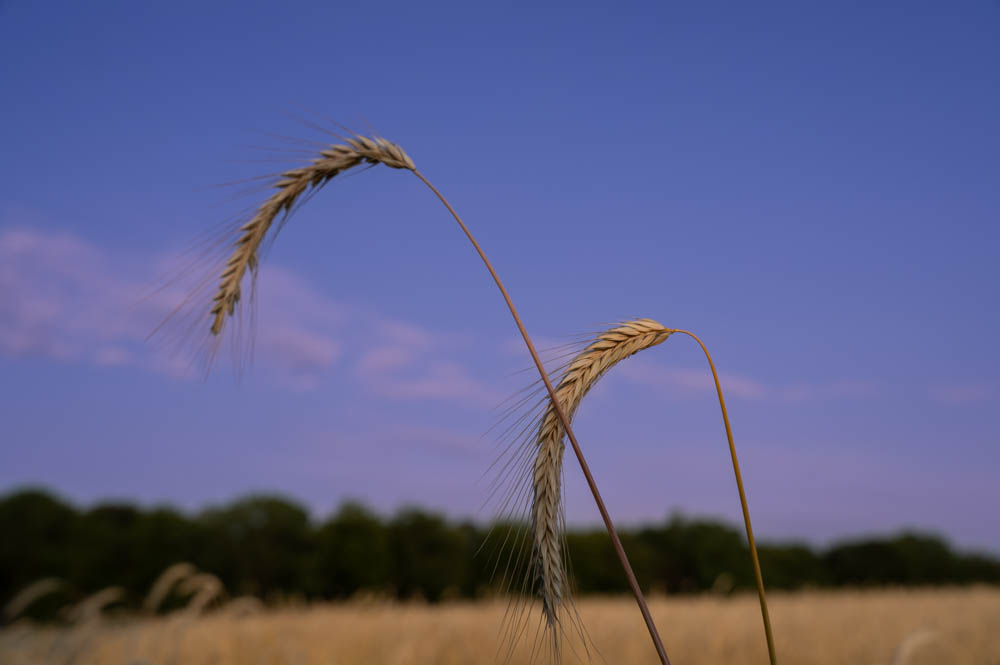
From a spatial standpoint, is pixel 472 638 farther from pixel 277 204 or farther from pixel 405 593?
pixel 405 593

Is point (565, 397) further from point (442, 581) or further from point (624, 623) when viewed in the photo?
point (442, 581)

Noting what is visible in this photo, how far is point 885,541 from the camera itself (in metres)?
23.4

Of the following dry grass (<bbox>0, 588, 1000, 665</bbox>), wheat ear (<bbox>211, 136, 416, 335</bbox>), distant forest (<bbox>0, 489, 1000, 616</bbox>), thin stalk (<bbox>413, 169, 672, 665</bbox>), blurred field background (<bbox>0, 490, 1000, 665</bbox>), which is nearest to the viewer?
thin stalk (<bbox>413, 169, 672, 665</bbox>)

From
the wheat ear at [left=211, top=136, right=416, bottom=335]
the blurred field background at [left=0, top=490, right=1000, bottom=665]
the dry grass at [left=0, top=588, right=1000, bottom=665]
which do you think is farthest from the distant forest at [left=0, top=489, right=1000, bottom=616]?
the wheat ear at [left=211, top=136, right=416, bottom=335]

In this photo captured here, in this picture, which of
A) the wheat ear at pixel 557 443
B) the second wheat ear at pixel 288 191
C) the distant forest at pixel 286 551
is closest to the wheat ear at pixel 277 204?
the second wheat ear at pixel 288 191

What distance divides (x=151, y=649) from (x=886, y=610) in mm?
10895

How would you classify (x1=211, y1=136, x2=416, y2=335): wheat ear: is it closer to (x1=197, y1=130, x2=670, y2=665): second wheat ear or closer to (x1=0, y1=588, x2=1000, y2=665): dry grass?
(x1=197, y1=130, x2=670, y2=665): second wheat ear

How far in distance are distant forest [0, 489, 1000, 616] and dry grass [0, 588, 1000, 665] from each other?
237 inches

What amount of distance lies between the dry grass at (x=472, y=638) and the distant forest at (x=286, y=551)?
6009 millimetres

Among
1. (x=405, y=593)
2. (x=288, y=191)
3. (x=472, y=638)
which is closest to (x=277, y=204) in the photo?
(x=288, y=191)

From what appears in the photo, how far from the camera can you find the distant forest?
16156 mm

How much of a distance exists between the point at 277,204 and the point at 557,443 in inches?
35.9

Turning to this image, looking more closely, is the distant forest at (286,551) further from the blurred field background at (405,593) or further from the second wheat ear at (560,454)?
the second wheat ear at (560,454)

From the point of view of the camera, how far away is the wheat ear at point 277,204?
1.71m
